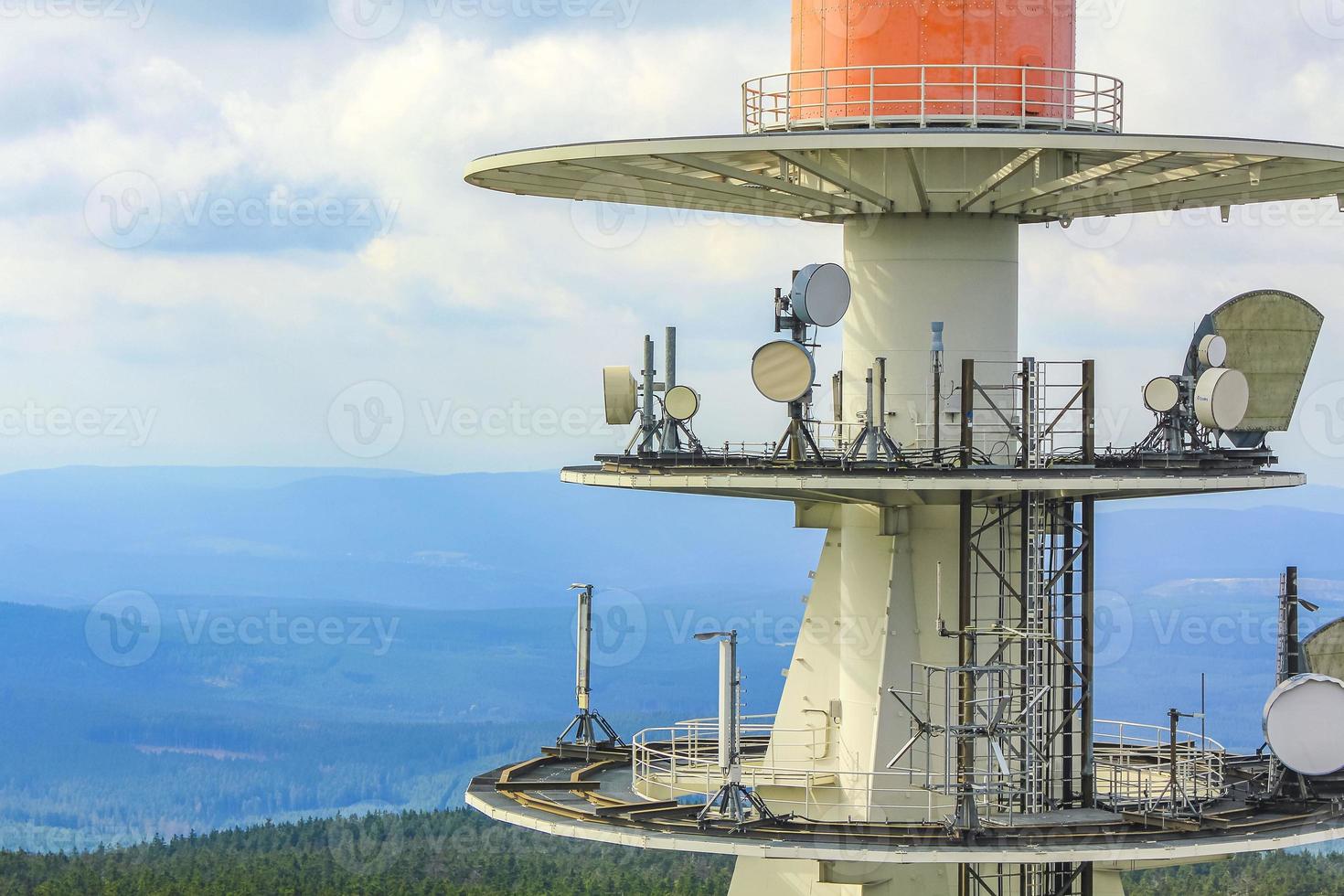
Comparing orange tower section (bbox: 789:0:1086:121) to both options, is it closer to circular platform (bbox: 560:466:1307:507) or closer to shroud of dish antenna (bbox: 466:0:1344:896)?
shroud of dish antenna (bbox: 466:0:1344:896)

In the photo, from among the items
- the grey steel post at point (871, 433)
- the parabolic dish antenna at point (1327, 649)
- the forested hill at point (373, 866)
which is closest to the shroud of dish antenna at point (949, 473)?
the grey steel post at point (871, 433)

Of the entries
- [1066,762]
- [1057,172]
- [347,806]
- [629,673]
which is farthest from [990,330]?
[629,673]

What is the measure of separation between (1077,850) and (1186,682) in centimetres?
12709

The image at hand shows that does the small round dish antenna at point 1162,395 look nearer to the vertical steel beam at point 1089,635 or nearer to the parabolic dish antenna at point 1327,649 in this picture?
the vertical steel beam at point 1089,635

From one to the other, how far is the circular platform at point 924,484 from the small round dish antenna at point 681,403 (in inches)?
55.9

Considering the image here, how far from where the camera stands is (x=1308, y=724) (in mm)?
33219

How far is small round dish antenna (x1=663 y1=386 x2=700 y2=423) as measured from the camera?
34156mm

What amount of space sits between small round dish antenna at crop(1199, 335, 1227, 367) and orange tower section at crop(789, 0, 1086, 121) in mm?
4119

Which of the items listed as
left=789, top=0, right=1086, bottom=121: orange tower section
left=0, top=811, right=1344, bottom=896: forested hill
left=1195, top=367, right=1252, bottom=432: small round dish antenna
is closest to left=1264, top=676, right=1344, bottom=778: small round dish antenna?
left=1195, top=367, right=1252, bottom=432: small round dish antenna

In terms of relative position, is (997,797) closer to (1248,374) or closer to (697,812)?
(697,812)

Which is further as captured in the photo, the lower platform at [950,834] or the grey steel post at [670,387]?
the grey steel post at [670,387]

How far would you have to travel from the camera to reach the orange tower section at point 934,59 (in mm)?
33406

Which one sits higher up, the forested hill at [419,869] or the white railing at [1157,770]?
the white railing at [1157,770]

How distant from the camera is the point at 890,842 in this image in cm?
3041
